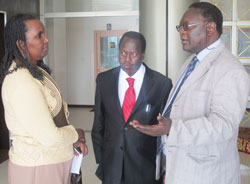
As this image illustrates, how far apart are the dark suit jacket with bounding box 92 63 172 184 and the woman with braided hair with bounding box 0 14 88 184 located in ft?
1.52

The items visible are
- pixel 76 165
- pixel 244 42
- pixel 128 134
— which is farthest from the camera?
pixel 244 42

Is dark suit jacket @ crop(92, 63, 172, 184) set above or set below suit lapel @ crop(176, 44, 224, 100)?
below

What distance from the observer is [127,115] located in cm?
180

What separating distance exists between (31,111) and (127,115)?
743 mm

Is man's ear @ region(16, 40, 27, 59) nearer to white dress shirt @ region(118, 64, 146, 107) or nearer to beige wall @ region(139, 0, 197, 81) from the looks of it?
white dress shirt @ region(118, 64, 146, 107)

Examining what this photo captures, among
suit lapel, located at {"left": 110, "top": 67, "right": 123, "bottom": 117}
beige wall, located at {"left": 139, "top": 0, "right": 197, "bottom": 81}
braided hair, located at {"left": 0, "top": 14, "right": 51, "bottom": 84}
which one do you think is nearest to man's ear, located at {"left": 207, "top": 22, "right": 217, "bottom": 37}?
suit lapel, located at {"left": 110, "top": 67, "right": 123, "bottom": 117}

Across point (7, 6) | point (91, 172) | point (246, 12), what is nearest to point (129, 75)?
point (91, 172)

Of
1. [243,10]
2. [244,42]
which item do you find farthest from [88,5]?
[244,42]

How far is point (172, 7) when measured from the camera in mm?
3711

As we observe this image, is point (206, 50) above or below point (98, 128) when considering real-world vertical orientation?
above

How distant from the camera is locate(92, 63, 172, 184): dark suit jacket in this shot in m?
1.79

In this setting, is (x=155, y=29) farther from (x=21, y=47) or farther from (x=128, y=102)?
(x=21, y=47)

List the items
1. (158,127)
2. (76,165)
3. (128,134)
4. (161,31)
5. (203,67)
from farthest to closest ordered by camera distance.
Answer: (161,31)
(128,134)
(76,165)
(203,67)
(158,127)

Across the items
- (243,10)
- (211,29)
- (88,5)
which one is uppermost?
(88,5)
